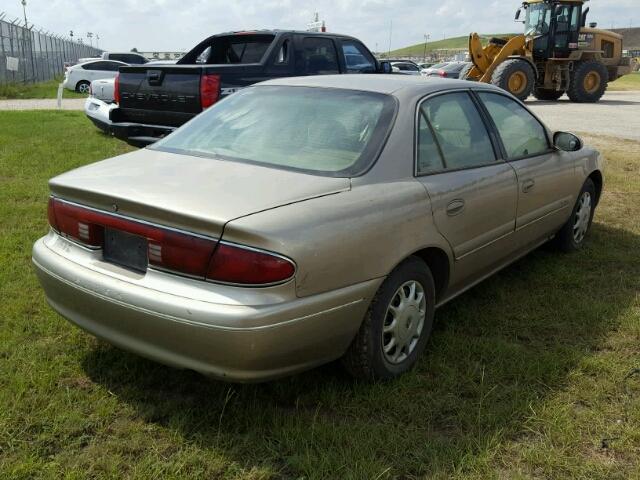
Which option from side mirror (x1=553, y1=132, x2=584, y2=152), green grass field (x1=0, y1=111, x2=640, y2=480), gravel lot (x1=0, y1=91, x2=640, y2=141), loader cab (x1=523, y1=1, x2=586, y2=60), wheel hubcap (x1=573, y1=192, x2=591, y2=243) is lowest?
green grass field (x1=0, y1=111, x2=640, y2=480)

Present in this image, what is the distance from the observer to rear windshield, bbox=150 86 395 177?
306 cm

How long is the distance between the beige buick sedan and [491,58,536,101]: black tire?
14.6 m

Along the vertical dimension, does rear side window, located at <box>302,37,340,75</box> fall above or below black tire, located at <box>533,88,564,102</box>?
above

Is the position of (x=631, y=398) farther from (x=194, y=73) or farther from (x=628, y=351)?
(x=194, y=73)

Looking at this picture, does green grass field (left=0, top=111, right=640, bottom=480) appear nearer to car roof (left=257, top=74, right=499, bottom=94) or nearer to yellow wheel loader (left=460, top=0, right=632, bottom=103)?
car roof (left=257, top=74, right=499, bottom=94)

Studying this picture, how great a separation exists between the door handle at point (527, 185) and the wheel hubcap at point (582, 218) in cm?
113

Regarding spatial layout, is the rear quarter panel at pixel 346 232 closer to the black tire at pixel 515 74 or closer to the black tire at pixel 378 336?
the black tire at pixel 378 336

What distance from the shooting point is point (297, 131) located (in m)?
3.27

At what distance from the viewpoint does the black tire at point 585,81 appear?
19969 millimetres

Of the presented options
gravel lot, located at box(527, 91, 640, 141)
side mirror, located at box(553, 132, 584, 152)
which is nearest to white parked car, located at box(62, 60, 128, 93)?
gravel lot, located at box(527, 91, 640, 141)

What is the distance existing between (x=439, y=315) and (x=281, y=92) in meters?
1.68

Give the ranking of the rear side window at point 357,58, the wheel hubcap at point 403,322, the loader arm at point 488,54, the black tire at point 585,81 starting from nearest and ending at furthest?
1. the wheel hubcap at point 403,322
2. the rear side window at point 357,58
3. the loader arm at point 488,54
4. the black tire at point 585,81

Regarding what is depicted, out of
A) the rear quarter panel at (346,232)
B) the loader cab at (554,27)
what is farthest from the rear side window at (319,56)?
the loader cab at (554,27)

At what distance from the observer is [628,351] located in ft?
11.4
